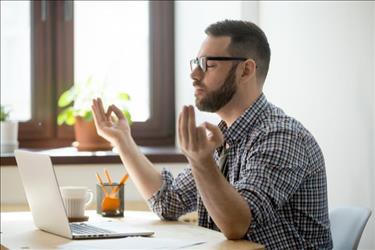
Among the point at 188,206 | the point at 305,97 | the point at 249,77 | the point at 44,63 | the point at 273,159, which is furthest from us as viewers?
the point at 44,63

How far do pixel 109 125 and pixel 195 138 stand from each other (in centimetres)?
79

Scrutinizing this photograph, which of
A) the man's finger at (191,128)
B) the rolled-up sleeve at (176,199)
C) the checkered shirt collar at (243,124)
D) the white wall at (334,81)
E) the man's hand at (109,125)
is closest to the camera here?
the man's finger at (191,128)

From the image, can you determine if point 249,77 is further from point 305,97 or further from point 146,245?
point 305,97

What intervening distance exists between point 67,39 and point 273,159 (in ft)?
7.38

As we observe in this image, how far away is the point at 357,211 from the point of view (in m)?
2.51

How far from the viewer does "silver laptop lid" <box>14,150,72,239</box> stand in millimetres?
2215

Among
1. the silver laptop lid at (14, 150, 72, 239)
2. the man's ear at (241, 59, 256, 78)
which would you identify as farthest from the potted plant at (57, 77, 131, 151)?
the man's ear at (241, 59, 256, 78)

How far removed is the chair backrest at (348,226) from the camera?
243 centimetres

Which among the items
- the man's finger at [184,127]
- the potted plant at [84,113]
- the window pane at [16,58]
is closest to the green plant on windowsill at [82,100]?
the potted plant at [84,113]

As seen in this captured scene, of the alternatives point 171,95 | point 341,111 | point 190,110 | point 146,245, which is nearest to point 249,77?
point 190,110

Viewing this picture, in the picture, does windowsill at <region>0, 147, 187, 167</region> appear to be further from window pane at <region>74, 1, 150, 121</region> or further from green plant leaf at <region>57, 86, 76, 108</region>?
window pane at <region>74, 1, 150, 121</region>

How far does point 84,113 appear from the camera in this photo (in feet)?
13.1

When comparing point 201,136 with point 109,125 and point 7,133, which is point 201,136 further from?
point 7,133

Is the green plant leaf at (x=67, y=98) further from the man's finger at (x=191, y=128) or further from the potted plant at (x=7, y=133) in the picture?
the man's finger at (x=191, y=128)
